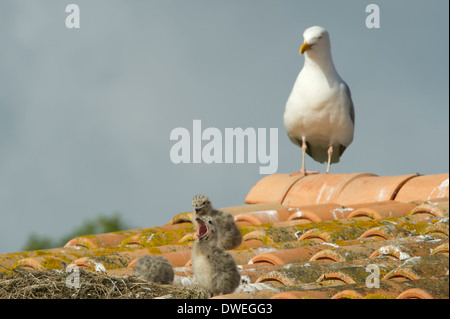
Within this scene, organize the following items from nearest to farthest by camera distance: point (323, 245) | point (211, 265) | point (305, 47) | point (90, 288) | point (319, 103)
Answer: point (211, 265), point (90, 288), point (323, 245), point (319, 103), point (305, 47)

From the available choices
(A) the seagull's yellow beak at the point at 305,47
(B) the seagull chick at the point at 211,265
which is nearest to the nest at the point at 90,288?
(B) the seagull chick at the point at 211,265

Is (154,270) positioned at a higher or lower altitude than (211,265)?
lower

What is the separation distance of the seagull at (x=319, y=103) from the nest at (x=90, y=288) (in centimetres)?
664

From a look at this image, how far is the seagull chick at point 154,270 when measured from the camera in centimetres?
360

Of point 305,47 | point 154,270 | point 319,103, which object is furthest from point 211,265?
point 305,47

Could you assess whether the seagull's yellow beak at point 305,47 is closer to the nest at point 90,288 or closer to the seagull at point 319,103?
the seagull at point 319,103

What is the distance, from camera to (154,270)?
11.8 ft

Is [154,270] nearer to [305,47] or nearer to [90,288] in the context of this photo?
[90,288]

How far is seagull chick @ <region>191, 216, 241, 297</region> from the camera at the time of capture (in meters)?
3.17

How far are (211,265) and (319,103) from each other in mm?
7213

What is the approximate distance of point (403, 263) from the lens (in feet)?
12.9
